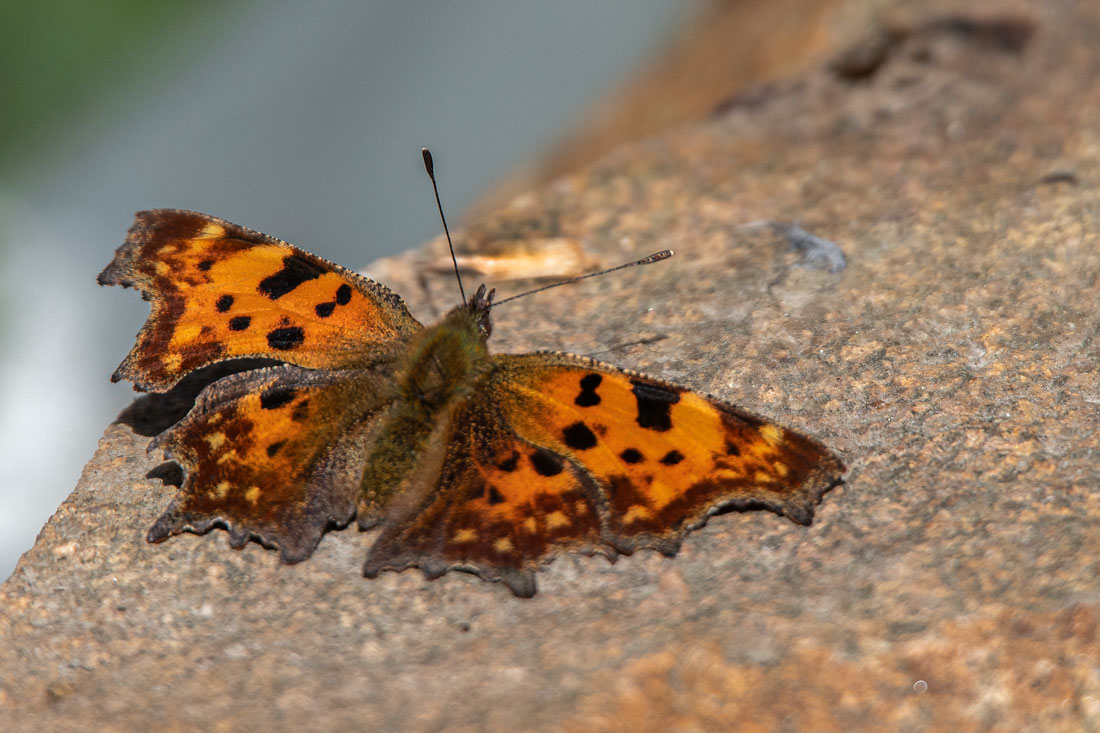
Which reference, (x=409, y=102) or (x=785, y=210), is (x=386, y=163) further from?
(x=785, y=210)

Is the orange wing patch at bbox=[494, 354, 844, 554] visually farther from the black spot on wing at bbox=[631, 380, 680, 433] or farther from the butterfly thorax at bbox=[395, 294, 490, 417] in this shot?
the butterfly thorax at bbox=[395, 294, 490, 417]

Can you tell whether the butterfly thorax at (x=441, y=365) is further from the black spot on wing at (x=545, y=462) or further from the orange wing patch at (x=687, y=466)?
the orange wing patch at (x=687, y=466)

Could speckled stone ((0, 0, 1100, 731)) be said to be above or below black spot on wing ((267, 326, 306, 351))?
below

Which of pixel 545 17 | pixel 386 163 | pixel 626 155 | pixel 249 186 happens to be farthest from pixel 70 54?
pixel 626 155

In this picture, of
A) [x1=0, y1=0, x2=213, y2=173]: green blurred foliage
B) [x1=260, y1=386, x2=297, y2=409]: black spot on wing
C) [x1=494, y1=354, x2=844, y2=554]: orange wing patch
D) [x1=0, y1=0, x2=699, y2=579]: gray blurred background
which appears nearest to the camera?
[x1=494, y1=354, x2=844, y2=554]: orange wing patch

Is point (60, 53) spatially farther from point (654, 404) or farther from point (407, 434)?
point (654, 404)

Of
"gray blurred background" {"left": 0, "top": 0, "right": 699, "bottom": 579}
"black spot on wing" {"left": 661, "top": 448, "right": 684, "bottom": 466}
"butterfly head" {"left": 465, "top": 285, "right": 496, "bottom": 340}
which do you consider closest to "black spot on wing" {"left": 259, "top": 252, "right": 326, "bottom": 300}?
"butterfly head" {"left": 465, "top": 285, "right": 496, "bottom": 340}

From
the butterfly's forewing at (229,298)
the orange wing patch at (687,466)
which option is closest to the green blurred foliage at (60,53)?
the butterfly's forewing at (229,298)

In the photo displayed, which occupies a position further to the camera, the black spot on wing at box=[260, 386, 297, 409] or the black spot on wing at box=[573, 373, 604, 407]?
the black spot on wing at box=[260, 386, 297, 409]
